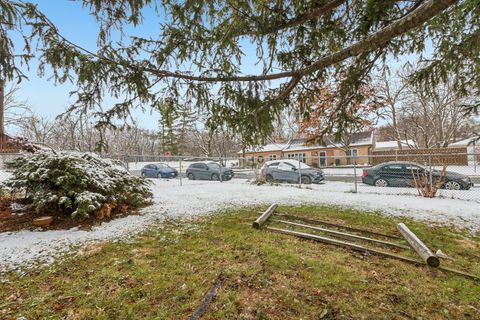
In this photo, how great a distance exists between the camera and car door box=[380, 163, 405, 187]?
29.8ft

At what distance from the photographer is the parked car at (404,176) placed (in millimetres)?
7959

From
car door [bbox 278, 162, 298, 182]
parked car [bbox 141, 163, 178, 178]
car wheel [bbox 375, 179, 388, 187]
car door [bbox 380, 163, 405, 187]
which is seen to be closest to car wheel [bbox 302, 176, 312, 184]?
car door [bbox 278, 162, 298, 182]

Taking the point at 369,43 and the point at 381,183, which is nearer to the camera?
the point at 369,43

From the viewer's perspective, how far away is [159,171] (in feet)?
51.3

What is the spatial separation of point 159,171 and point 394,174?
13398mm

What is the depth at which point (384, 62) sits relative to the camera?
13.8ft

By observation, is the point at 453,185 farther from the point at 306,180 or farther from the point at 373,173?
the point at 306,180

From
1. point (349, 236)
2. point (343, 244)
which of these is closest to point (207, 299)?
point (343, 244)

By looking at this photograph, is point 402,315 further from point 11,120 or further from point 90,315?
point 11,120

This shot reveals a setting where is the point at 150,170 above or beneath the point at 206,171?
above

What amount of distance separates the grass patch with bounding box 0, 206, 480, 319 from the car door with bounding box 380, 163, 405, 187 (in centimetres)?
601

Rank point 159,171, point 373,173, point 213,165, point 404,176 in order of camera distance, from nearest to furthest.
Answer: point 404,176
point 373,173
point 213,165
point 159,171

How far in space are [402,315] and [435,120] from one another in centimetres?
2488

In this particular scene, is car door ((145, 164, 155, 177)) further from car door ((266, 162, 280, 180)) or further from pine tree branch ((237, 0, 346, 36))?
pine tree branch ((237, 0, 346, 36))
